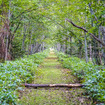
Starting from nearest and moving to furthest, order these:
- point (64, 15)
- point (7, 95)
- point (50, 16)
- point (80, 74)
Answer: point (7, 95), point (80, 74), point (64, 15), point (50, 16)

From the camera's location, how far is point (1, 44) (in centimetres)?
1042

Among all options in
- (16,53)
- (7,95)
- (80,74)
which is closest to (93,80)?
(80,74)

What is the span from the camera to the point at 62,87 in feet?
21.5

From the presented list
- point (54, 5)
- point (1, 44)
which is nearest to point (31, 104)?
point (1, 44)

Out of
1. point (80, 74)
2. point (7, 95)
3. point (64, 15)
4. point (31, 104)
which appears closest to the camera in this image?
point (7, 95)

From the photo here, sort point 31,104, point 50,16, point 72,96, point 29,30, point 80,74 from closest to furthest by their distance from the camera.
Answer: point 31,104 → point 72,96 → point 80,74 → point 50,16 → point 29,30

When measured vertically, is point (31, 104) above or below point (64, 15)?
below

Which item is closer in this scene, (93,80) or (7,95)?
(7,95)

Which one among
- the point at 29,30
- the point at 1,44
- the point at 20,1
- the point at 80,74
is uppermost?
the point at 20,1

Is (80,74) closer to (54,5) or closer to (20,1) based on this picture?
(20,1)

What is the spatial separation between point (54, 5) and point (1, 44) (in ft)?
20.7

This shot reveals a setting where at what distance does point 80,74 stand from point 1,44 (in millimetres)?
6643

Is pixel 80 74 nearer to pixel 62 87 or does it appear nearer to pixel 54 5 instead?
pixel 62 87

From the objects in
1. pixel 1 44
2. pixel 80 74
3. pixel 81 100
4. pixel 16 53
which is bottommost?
pixel 81 100
